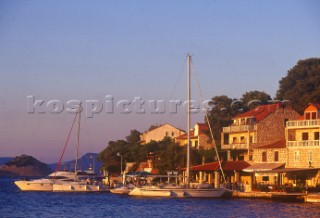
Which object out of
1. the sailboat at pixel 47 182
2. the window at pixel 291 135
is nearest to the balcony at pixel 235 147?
the window at pixel 291 135

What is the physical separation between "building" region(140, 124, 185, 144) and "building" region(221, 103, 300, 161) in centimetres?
3950

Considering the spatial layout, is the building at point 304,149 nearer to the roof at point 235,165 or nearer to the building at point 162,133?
the roof at point 235,165

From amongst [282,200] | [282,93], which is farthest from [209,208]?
[282,93]

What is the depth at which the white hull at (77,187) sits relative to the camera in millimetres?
82438

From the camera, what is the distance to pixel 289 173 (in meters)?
65.8

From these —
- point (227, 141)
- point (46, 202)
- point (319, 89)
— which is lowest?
point (46, 202)

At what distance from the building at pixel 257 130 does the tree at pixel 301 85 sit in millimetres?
11829

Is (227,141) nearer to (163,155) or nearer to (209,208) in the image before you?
(163,155)

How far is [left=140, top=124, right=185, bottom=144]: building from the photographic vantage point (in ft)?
390

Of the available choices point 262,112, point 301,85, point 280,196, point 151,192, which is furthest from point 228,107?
point 280,196

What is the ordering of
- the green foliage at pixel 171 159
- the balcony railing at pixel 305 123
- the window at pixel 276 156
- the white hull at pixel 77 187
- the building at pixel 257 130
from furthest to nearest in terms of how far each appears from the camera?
the green foliage at pixel 171 159 < the white hull at pixel 77 187 < the building at pixel 257 130 < the window at pixel 276 156 < the balcony railing at pixel 305 123

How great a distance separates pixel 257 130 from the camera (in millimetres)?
76000

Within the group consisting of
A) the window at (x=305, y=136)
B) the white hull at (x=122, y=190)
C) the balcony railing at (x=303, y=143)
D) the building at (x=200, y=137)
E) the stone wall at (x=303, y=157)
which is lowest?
the white hull at (x=122, y=190)

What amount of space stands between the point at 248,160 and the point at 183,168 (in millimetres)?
10243
